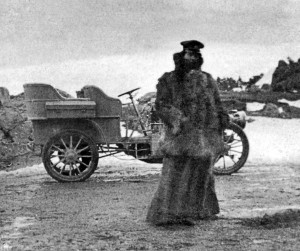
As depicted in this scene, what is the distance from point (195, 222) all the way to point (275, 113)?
13.6 meters

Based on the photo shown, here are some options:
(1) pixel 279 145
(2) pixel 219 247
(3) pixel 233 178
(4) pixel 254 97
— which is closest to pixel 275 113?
(4) pixel 254 97

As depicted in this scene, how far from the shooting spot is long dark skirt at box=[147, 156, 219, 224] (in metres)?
6.03

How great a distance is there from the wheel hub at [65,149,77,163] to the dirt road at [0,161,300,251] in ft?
1.38

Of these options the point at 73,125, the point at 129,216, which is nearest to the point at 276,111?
the point at 73,125

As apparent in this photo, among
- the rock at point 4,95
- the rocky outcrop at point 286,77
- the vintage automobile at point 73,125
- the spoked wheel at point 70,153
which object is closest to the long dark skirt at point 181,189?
the vintage automobile at point 73,125

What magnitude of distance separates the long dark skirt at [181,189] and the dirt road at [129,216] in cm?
17

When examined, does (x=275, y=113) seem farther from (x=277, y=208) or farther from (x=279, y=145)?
(x=277, y=208)

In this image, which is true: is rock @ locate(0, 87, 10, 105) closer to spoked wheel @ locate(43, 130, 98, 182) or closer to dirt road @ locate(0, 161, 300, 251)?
dirt road @ locate(0, 161, 300, 251)

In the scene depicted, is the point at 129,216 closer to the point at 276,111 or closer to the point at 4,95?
the point at 4,95

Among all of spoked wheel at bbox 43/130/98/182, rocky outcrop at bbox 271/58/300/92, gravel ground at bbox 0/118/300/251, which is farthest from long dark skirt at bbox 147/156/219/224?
rocky outcrop at bbox 271/58/300/92

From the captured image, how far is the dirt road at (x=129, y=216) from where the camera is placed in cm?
523

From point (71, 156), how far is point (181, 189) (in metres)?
3.91

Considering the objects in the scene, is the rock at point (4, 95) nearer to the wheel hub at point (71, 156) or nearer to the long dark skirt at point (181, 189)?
the wheel hub at point (71, 156)

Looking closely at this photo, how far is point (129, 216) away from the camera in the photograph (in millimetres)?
6570
